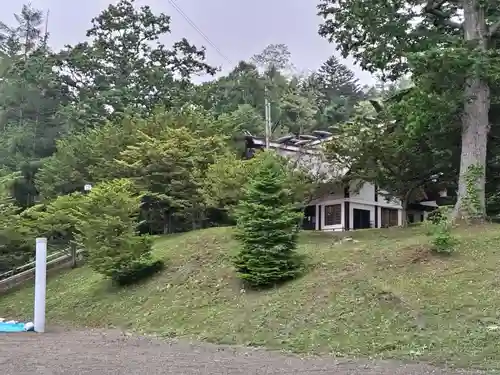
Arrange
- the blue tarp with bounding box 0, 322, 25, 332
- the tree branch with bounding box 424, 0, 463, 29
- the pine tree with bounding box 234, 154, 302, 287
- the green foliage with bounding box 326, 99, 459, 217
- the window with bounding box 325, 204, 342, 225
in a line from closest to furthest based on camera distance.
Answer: the pine tree with bounding box 234, 154, 302, 287 → the blue tarp with bounding box 0, 322, 25, 332 → the tree branch with bounding box 424, 0, 463, 29 → the green foliage with bounding box 326, 99, 459, 217 → the window with bounding box 325, 204, 342, 225

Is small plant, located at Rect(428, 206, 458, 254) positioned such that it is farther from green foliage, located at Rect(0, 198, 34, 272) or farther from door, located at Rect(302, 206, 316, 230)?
green foliage, located at Rect(0, 198, 34, 272)

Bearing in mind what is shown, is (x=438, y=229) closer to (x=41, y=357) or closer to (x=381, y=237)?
(x=381, y=237)

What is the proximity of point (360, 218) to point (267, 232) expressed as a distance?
13097mm

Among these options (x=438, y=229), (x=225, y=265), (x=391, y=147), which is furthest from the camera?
(x=391, y=147)

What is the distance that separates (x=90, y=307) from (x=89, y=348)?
584 centimetres

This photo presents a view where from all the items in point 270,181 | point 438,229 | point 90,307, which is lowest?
point 90,307

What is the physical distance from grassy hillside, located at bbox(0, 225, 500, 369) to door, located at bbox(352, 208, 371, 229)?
27.7 feet

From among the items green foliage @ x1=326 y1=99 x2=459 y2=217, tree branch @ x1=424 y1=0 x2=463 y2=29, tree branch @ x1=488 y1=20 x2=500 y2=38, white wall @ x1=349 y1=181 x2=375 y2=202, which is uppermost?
tree branch @ x1=424 y1=0 x2=463 y2=29

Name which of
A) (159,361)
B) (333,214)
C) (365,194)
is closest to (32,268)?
(333,214)

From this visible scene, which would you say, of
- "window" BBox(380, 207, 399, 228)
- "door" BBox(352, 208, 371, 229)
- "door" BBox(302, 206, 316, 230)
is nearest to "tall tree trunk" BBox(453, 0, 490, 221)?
"door" BBox(352, 208, 371, 229)

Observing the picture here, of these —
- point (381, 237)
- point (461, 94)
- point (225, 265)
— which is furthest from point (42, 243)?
point (461, 94)

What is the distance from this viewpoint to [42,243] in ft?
42.9

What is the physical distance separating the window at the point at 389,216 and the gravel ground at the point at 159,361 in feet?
58.3

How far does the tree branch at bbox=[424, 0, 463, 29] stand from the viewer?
14047mm
